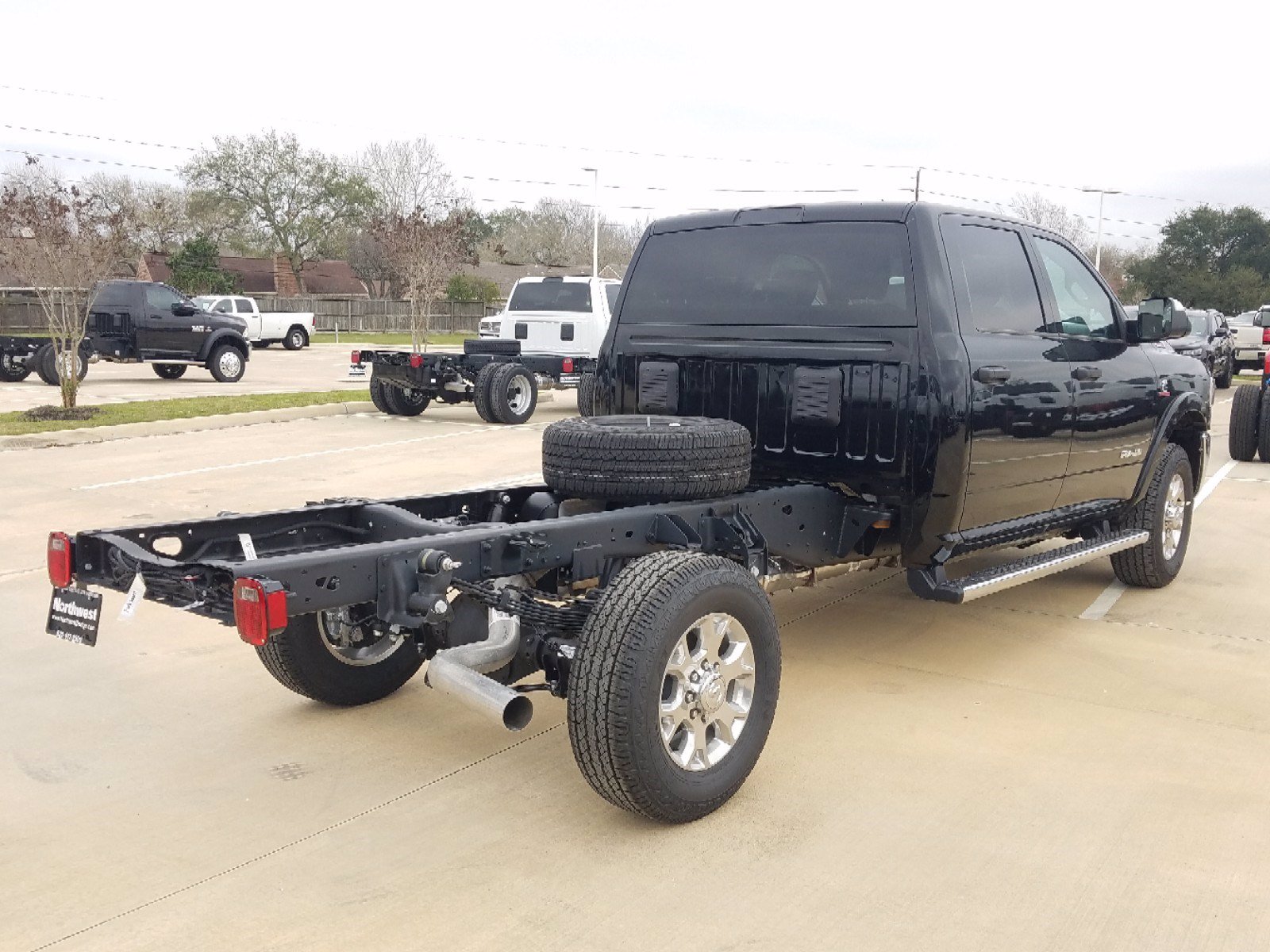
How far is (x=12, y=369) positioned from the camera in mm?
22312

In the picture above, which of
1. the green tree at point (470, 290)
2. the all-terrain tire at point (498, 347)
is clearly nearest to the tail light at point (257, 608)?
the all-terrain tire at point (498, 347)

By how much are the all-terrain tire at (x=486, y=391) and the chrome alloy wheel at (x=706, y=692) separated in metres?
12.1

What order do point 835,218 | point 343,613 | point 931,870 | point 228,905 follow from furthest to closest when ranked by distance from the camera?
point 835,218 → point 343,613 → point 931,870 → point 228,905

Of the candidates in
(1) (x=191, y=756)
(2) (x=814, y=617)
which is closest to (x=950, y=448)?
(2) (x=814, y=617)

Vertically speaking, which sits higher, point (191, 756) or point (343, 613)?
point (343, 613)

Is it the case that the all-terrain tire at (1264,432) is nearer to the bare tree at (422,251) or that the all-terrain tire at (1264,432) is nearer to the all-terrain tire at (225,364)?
the all-terrain tire at (225,364)

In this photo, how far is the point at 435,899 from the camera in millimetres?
3371

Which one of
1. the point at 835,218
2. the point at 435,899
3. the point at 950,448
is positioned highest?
the point at 835,218

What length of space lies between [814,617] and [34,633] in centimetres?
389

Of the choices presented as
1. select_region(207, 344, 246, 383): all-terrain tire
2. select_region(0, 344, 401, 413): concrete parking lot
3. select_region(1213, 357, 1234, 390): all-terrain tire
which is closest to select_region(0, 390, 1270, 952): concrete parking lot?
select_region(0, 344, 401, 413): concrete parking lot

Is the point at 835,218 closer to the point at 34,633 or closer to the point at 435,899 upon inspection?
the point at 435,899

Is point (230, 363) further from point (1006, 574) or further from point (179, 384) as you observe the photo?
point (1006, 574)

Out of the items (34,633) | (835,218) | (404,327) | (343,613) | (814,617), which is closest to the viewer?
(343,613)

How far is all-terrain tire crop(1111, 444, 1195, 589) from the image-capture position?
6.80 m
